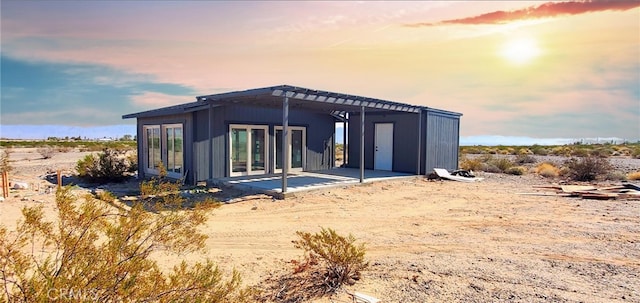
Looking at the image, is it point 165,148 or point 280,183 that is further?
point 165,148

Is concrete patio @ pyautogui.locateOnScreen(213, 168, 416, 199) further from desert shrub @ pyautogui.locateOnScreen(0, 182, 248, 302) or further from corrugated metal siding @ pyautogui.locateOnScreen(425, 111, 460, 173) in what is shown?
desert shrub @ pyautogui.locateOnScreen(0, 182, 248, 302)

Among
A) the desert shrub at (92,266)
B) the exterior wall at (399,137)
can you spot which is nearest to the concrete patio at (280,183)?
the exterior wall at (399,137)

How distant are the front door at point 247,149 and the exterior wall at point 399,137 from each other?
5226mm

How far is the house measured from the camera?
37.9 feet

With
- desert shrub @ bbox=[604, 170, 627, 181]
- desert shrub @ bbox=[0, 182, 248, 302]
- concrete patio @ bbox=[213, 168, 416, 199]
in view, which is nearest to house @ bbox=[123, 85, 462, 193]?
concrete patio @ bbox=[213, 168, 416, 199]

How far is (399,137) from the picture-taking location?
50.6 ft

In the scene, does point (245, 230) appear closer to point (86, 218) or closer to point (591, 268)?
point (86, 218)

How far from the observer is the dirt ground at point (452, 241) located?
384 centimetres

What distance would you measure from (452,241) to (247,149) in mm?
9034

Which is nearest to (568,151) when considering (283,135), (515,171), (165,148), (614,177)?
(515,171)

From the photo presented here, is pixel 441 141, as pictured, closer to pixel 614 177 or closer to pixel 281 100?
pixel 614 177

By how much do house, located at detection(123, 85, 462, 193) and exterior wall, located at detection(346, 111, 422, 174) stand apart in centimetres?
4

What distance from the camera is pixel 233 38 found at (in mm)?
9680

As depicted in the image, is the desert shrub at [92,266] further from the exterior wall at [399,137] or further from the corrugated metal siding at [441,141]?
the corrugated metal siding at [441,141]
